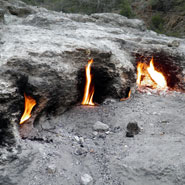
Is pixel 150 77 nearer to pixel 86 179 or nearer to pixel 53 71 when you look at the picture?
pixel 53 71

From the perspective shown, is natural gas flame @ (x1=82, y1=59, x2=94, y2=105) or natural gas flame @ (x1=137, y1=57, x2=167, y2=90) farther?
natural gas flame @ (x1=137, y1=57, x2=167, y2=90)

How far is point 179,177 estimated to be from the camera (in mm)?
2926

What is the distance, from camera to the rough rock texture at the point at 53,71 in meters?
3.35

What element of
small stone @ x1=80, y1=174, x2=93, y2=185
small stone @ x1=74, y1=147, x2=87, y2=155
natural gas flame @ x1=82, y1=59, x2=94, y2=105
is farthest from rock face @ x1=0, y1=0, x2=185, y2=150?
small stone @ x1=80, y1=174, x2=93, y2=185

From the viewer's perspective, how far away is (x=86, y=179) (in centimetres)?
307

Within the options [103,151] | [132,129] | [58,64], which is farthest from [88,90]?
[103,151]

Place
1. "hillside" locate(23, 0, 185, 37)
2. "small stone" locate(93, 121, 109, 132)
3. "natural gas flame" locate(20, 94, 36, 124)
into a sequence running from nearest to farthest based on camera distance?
"natural gas flame" locate(20, 94, 36, 124)
"small stone" locate(93, 121, 109, 132)
"hillside" locate(23, 0, 185, 37)

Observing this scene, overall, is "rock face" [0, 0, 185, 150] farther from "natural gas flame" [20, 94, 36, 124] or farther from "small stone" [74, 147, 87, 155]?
"small stone" [74, 147, 87, 155]

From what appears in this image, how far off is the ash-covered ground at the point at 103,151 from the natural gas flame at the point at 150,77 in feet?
5.84

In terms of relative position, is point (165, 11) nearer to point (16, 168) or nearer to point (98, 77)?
point (98, 77)

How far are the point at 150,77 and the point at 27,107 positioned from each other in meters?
4.49

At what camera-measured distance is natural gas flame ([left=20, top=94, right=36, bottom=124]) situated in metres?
3.90

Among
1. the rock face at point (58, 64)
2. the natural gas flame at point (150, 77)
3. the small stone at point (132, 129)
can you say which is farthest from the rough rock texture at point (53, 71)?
the small stone at point (132, 129)

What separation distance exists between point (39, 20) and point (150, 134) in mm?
5489
